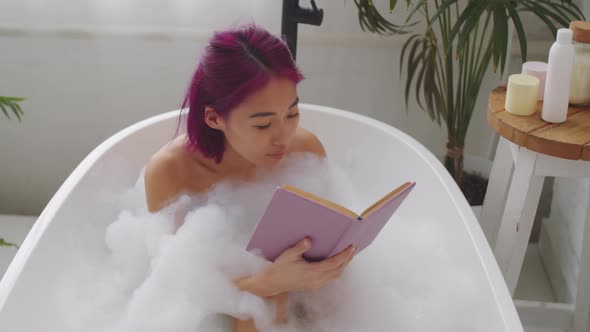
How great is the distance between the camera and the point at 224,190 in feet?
5.46

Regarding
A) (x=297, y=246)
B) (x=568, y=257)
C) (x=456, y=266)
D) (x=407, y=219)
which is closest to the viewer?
(x=297, y=246)

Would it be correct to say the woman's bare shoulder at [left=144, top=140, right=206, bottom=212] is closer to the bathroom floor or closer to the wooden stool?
the wooden stool

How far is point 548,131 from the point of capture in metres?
1.50

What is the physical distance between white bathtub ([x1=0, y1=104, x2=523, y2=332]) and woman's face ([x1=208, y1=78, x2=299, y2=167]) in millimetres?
453

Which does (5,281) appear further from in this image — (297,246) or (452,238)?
(452,238)

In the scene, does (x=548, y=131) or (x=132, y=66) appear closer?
(x=548, y=131)

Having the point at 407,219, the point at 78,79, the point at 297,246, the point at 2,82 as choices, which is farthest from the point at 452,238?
the point at 2,82

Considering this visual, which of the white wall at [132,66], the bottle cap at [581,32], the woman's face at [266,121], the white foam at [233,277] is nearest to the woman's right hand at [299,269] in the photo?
the white foam at [233,277]

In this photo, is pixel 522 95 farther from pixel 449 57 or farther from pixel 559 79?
pixel 449 57

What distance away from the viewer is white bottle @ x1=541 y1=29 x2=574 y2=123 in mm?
1486

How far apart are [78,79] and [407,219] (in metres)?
1.26

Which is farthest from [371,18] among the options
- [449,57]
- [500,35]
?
[500,35]

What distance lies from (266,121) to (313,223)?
0.24 meters

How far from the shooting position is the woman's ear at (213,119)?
142 centimetres
